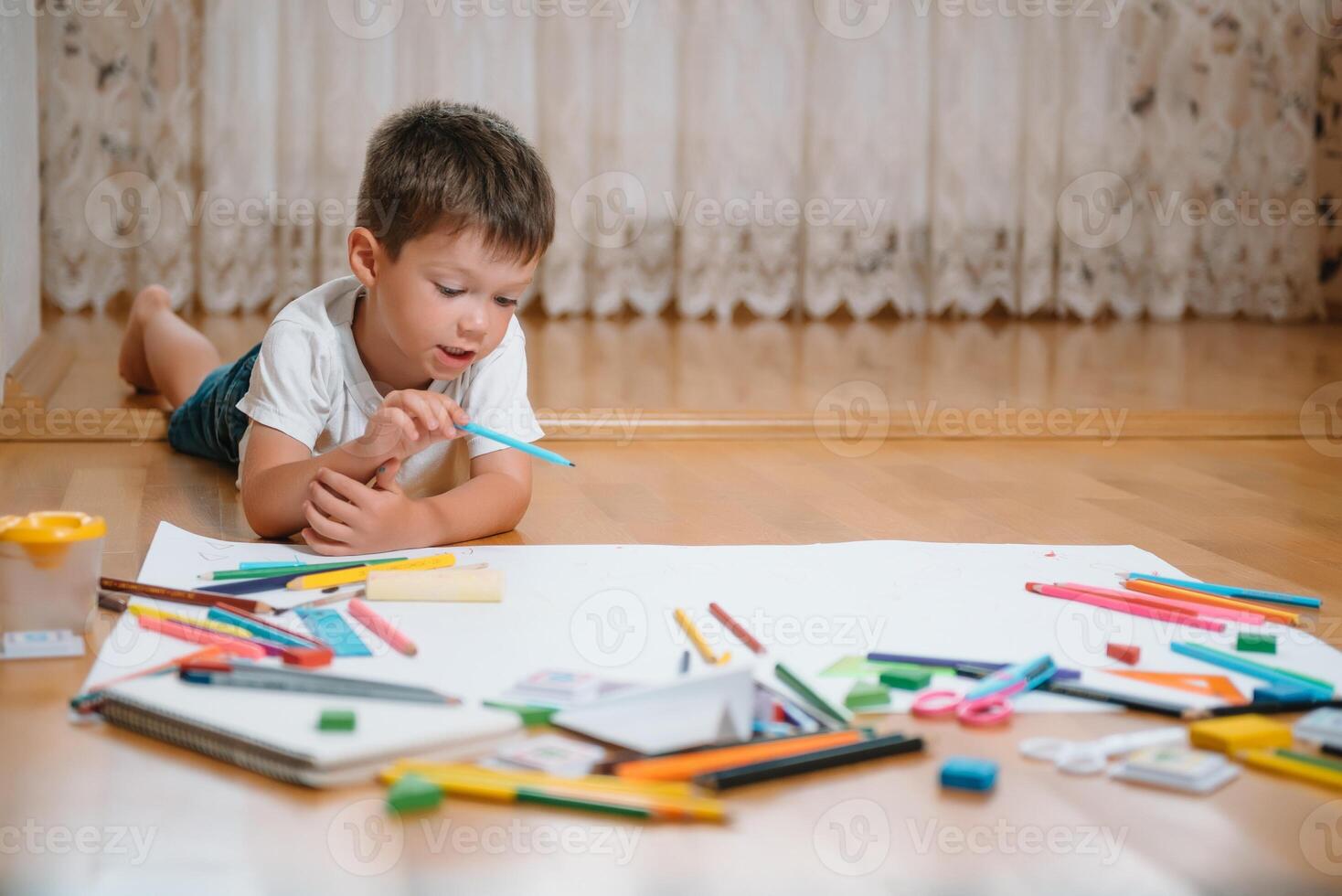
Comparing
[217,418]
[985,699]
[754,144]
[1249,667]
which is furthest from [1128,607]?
[754,144]

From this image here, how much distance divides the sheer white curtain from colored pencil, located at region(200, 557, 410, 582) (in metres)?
1.99

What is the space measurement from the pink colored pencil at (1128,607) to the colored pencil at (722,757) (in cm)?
33

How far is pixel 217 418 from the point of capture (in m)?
1.46

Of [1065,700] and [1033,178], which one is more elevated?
[1033,178]

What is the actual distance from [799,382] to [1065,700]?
1.40 metres

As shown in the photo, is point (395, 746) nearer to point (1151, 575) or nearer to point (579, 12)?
point (1151, 575)

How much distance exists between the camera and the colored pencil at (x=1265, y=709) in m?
0.76

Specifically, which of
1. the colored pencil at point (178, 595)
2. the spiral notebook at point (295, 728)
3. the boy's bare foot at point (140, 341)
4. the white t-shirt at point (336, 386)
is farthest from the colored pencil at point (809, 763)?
the boy's bare foot at point (140, 341)

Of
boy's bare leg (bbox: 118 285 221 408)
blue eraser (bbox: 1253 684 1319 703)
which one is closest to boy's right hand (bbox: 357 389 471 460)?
blue eraser (bbox: 1253 684 1319 703)

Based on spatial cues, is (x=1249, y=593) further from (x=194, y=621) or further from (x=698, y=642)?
(x=194, y=621)

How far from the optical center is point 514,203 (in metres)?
1.11

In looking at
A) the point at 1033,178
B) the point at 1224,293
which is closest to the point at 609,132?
the point at 1033,178

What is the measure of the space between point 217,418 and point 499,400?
0.39 metres

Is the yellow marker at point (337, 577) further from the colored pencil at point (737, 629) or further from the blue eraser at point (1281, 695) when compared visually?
the blue eraser at point (1281, 695)
